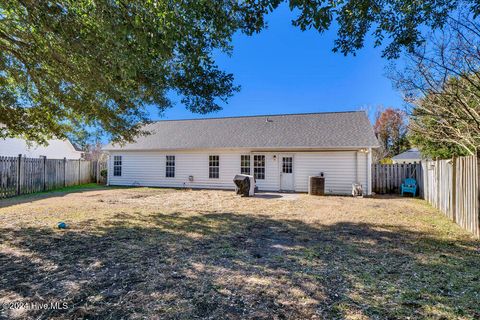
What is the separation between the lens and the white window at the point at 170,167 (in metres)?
16.6

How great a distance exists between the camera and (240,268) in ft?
11.9

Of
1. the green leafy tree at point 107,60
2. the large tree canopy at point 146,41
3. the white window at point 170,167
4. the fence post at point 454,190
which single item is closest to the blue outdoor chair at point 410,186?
the fence post at point 454,190

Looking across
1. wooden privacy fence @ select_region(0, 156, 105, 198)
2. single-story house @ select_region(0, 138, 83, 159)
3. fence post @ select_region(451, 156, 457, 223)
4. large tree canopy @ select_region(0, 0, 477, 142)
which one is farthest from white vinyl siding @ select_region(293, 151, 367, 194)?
single-story house @ select_region(0, 138, 83, 159)

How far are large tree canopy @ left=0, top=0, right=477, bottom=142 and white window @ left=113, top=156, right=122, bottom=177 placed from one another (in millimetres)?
10796

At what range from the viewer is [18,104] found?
7.26 m

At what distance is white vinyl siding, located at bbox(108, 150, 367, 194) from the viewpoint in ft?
43.4

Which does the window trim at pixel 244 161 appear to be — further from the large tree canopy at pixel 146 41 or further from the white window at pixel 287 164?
the large tree canopy at pixel 146 41

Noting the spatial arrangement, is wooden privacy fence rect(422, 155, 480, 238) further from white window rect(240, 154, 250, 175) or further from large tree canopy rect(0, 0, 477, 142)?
white window rect(240, 154, 250, 175)

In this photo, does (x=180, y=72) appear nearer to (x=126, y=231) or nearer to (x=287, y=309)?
(x=126, y=231)

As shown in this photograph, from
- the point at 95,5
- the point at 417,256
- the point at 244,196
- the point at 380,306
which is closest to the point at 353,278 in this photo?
the point at 380,306

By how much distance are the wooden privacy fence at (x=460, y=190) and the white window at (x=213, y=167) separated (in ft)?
34.3

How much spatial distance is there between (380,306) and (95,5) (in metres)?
5.31

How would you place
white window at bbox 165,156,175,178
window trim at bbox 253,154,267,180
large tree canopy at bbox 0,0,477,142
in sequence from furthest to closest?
white window at bbox 165,156,175,178 < window trim at bbox 253,154,267,180 < large tree canopy at bbox 0,0,477,142

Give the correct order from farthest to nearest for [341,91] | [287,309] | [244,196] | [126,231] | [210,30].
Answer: [341,91]
[244,196]
[126,231]
[210,30]
[287,309]
